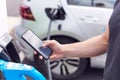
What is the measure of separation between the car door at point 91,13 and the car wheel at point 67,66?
0.94 feet

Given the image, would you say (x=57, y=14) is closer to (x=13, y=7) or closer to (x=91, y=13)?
(x=91, y=13)

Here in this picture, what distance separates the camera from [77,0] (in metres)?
4.16

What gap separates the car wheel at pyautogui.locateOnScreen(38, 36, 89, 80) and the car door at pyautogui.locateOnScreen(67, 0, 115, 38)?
29 cm

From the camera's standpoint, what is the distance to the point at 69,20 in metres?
4.14

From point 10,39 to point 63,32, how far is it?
3.04 meters

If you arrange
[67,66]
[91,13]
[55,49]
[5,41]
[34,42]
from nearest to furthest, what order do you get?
[5,41] < [34,42] < [55,49] < [91,13] < [67,66]

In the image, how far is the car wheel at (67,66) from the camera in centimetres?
429

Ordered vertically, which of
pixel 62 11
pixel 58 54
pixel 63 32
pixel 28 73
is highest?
pixel 28 73

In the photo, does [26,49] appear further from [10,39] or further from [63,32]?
[10,39]

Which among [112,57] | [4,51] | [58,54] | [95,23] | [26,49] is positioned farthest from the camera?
[26,49]

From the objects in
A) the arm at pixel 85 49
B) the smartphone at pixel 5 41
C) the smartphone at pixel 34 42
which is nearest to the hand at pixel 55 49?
the arm at pixel 85 49

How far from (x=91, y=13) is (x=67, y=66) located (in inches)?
30.4

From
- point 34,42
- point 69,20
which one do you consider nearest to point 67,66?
point 69,20

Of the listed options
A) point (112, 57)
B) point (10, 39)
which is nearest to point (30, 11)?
point (112, 57)
